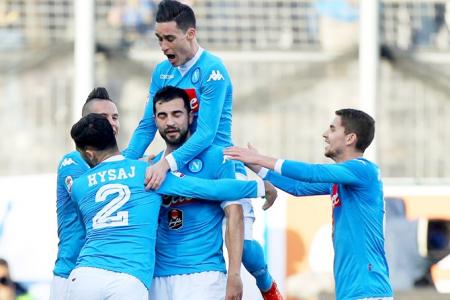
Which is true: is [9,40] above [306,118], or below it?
above

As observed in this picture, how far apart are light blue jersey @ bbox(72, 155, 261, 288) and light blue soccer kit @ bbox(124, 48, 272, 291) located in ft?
0.65

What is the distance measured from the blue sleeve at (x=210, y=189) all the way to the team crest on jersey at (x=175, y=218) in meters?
0.19

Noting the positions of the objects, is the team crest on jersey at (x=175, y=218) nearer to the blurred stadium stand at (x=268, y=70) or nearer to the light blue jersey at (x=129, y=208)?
the light blue jersey at (x=129, y=208)

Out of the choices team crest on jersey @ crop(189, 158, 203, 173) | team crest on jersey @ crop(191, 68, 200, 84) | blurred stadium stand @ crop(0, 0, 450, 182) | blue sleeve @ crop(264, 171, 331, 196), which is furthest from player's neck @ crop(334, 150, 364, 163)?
blurred stadium stand @ crop(0, 0, 450, 182)

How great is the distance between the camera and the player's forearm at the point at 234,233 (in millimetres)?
7293

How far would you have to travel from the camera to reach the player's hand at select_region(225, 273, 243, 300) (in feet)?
23.7

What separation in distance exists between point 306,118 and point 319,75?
46cm

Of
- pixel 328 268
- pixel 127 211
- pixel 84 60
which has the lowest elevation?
pixel 328 268

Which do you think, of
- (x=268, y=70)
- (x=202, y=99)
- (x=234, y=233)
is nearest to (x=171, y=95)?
(x=202, y=99)

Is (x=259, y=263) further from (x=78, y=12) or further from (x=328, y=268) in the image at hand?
(x=78, y=12)

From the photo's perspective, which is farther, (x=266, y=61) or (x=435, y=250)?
(x=266, y=61)

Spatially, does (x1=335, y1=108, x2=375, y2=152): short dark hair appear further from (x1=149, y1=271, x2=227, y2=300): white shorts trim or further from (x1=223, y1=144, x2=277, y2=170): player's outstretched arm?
(x1=149, y1=271, x2=227, y2=300): white shorts trim

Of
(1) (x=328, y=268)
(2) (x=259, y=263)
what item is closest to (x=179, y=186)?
(2) (x=259, y=263)

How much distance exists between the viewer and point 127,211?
23.5 feet
